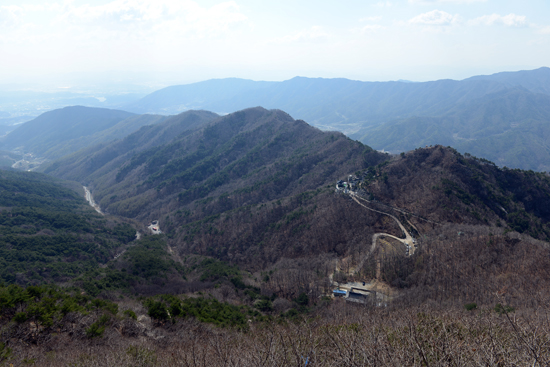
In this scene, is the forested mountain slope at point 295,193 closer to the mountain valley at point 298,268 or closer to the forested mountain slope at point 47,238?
the mountain valley at point 298,268

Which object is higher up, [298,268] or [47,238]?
[47,238]

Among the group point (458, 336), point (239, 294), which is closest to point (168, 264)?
point (239, 294)

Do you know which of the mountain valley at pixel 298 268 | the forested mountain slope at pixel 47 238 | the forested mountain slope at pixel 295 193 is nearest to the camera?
the mountain valley at pixel 298 268

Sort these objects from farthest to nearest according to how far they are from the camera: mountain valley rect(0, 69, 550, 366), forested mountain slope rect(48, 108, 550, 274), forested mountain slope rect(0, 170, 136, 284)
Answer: forested mountain slope rect(48, 108, 550, 274) < forested mountain slope rect(0, 170, 136, 284) < mountain valley rect(0, 69, 550, 366)

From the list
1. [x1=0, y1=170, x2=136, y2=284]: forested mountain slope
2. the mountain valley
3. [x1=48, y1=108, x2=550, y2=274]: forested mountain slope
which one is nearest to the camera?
the mountain valley

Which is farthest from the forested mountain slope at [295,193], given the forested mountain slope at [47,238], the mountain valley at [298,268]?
the forested mountain slope at [47,238]

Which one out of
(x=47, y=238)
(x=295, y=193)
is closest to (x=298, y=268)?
(x=295, y=193)

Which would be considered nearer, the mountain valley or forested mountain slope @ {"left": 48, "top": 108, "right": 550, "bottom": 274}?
the mountain valley

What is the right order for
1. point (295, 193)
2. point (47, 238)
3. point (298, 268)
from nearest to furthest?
point (298, 268)
point (47, 238)
point (295, 193)

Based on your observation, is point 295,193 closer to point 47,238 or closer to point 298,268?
point 298,268

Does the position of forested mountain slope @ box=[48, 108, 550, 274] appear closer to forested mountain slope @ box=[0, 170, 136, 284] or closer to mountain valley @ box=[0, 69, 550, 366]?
mountain valley @ box=[0, 69, 550, 366]

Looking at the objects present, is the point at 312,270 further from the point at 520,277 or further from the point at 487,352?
the point at 487,352

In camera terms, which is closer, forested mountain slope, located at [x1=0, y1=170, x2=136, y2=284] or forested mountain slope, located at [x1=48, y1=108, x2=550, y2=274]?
forested mountain slope, located at [x1=0, y1=170, x2=136, y2=284]

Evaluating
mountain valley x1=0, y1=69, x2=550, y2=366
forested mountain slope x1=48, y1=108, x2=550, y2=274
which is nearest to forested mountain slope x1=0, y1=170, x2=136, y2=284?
mountain valley x1=0, y1=69, x2=550, y2=366
